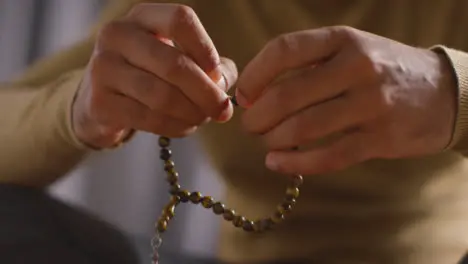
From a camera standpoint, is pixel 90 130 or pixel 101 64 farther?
pixel 90 130

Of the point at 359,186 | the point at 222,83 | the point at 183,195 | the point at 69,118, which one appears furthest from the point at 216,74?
the point at 359,186

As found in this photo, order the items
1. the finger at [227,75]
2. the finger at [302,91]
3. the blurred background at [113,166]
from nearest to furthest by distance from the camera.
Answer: the finger at [302,91] → the finger at [227,75] → the blurred background at [113,166]

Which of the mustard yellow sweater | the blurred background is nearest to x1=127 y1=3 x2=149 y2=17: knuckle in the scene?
the mustard yellow sweater

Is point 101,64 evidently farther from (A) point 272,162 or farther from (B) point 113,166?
(B) point 113,166

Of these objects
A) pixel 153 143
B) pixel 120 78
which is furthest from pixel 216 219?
pixel 120 78

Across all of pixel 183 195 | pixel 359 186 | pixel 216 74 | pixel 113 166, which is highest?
pixel 216 74

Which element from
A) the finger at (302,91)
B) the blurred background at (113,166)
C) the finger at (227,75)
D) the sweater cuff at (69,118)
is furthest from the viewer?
the blurred background at (113,166)

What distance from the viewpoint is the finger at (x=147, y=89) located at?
57 centimetres

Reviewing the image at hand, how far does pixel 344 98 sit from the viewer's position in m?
0.52

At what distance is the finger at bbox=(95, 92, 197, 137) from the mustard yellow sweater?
175mm

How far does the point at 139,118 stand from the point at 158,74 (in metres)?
0.05

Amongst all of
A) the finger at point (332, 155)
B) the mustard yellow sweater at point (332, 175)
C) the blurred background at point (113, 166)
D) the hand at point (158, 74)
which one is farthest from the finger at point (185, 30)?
the blurred background at point (113, 166)

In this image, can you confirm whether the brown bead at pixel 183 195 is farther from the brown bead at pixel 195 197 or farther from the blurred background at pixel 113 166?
the blurred background at pixel 113 166

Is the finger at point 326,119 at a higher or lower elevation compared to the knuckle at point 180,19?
lower
